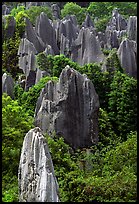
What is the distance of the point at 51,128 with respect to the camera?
16234mm

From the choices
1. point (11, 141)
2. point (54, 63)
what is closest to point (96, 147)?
point (11, 141)

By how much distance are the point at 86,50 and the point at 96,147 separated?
37.3 ft

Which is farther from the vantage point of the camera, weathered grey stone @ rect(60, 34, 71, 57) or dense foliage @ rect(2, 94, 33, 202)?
weathered grey stone @ rect(60, 34, 71, 57)

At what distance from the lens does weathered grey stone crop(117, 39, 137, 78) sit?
2305cm

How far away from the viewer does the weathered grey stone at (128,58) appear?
23047 millimetres

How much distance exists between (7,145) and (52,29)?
19.7m

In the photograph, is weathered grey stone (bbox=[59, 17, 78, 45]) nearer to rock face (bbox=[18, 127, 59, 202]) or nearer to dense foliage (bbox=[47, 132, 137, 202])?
dense foliage (bbox=[47, 132, 137, 202])

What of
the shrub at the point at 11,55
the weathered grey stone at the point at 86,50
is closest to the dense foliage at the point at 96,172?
the weathered grey stone at the point at 86,50

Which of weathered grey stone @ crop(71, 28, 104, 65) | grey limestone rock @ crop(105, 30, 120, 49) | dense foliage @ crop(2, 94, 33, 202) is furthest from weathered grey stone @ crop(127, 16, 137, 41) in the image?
dense foliage @ crop(2, 94, 33, 202)

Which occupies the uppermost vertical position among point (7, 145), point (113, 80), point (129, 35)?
point (129, 35)

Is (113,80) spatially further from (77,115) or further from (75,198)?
(75,198)

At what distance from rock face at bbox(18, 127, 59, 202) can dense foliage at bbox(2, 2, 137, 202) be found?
7.39 feet

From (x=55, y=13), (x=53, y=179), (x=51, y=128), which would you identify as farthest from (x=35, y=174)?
(x=55, y=13)

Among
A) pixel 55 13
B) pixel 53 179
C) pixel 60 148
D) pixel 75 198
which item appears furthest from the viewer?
pixel 55 13
